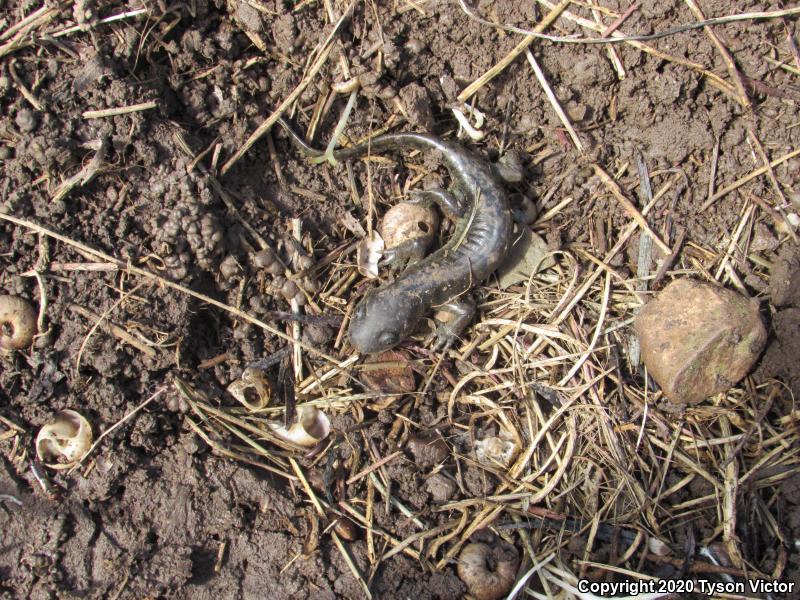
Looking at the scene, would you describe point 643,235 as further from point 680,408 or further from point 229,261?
point 229,261

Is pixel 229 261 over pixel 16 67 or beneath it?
beneath

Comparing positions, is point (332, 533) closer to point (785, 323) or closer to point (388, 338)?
point (388, 338)

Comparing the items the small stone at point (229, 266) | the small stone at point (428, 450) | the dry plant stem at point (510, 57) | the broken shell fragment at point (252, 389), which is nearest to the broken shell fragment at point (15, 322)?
the small stone at point (229, 266)

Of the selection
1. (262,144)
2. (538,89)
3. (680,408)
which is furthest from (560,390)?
(262,144)

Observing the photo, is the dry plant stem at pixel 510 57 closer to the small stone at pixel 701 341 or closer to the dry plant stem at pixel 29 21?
the small stone at pixel 701 341

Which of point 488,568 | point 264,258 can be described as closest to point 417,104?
point 264,258

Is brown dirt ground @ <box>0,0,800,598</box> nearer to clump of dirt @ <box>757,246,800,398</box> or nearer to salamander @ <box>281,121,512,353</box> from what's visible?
clump of dirt @ <box>757,246,800,398</box>
